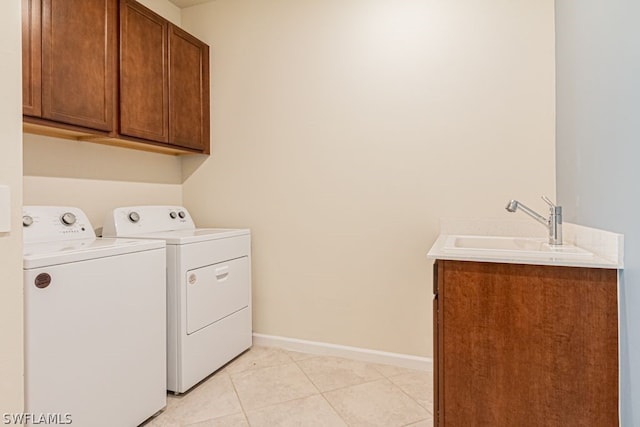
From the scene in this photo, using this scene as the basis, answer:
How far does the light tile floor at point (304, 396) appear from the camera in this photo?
182cm

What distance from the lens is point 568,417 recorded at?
1.28 meters

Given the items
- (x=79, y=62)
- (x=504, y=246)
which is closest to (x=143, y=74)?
(x=79, y=62)

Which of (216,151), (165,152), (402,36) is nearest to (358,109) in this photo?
(402,36)

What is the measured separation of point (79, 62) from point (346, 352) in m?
2.25

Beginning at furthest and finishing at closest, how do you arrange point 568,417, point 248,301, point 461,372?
point 248,301
point 461,372
point 568,417

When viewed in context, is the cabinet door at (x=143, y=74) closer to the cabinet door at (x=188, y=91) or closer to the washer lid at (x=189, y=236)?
the cabinet door at (x=188, y=91)

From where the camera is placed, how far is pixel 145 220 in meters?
2.42

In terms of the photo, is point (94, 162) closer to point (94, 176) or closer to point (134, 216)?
point (94, 176)

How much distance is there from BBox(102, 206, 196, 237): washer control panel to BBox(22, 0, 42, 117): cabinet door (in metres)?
0.73

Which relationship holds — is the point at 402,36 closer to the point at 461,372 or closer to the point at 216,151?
the point at 216,151

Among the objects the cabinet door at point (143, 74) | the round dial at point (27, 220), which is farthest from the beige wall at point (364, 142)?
the round dial at point (27, 220)

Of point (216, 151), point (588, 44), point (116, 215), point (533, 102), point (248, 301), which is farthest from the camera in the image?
point (216, 151)

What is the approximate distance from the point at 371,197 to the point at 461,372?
1260 millimetres

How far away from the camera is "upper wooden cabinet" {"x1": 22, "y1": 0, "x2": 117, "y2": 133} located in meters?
1.67
